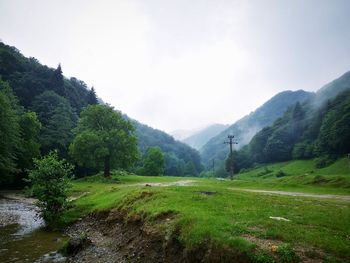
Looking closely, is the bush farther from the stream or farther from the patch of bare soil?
the stream

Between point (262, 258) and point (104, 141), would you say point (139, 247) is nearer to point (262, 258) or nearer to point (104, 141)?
point (262, 258)

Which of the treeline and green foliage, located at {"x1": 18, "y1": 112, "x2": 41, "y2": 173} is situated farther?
the treeline

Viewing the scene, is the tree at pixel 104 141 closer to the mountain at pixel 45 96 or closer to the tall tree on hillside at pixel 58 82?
the mountain at pixel 45 96

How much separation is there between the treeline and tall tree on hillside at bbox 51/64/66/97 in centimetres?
11487

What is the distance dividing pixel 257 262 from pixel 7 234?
2412 centimetres

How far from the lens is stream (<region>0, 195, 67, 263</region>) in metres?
20.9

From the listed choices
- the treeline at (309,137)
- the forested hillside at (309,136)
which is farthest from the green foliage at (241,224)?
the treeline at (309,137)

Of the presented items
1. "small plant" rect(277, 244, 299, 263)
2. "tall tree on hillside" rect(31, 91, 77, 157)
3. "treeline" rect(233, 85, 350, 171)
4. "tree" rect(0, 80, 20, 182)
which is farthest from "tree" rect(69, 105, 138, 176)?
"treeline" rect(233, 85, 350, 171)

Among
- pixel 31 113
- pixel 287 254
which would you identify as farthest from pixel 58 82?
pixel 287 254

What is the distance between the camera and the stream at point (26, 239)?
2094 centimetres

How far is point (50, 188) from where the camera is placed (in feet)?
100

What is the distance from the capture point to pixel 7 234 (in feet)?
88.6

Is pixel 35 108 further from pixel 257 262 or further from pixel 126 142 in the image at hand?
pixel 257 262

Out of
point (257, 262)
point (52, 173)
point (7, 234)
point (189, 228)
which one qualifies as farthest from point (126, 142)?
point (257, 262)
